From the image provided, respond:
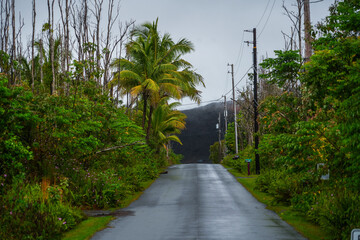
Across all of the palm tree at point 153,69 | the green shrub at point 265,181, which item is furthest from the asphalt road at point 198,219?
the palm tree at point 153,69

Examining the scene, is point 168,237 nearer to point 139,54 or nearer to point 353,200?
point 353,200

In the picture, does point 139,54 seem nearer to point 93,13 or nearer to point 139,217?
point 93,13

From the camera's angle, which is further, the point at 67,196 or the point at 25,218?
the point at 67,196

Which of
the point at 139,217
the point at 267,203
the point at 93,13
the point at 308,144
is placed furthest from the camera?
the point at 93,13

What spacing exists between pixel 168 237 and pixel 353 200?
465cm

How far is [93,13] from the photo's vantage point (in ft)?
99.6

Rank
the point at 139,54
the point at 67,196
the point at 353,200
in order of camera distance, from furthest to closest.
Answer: the point at 139,54
the point at 67,196
the point at 353,200

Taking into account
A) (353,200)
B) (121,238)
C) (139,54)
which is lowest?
(121,238)

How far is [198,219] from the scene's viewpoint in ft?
44.0

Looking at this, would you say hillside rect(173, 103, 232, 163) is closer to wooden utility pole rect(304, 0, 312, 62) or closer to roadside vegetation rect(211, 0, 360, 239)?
wooden utility pole rect(304, 0, 312, 62)

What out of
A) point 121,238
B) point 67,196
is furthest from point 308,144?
point 67,196

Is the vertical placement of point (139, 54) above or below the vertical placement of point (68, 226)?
above

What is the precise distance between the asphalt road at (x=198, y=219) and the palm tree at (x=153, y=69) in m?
13.5

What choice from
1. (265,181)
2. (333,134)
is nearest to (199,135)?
(265,181)
